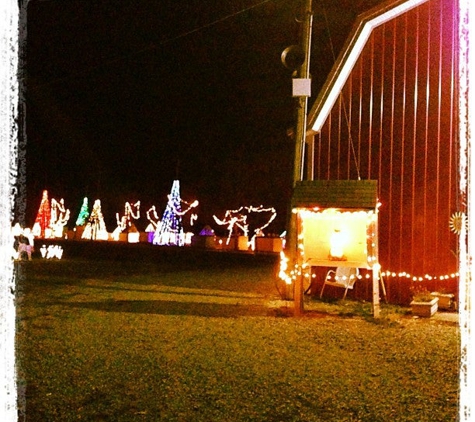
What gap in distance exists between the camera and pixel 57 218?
5306cm

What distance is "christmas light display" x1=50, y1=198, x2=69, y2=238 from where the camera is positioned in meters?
49.3

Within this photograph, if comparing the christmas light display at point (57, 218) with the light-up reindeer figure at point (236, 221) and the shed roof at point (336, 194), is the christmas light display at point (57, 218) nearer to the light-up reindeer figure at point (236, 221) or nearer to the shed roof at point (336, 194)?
the light-up reindeer figure at point (236, 221)

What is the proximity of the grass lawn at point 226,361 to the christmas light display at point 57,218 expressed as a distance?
39.1 m

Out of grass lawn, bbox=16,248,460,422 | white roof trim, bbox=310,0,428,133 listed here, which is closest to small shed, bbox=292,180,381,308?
grass lawn, bbox=16,248,460,422

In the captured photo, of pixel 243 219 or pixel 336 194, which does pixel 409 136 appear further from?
pixel 243 219

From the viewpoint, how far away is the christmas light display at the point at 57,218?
49.3 metres

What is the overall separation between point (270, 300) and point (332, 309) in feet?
5.48

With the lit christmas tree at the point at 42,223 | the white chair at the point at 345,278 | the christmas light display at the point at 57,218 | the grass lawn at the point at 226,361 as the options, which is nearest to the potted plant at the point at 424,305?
the grass lawn at the point at 226,361

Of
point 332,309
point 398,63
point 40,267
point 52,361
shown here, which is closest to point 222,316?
point 332,309

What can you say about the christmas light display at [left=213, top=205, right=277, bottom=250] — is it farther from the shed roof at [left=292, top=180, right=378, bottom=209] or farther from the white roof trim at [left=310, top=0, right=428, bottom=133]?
the shed roof at [left=292, top=180, right=378, bottom=209]

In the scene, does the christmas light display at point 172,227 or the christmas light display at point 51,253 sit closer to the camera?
the christmas light display at point 51,253

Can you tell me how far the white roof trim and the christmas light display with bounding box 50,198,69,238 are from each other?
133 feet

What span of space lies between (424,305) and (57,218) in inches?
1870

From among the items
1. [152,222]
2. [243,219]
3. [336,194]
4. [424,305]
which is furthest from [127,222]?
[424,305]
